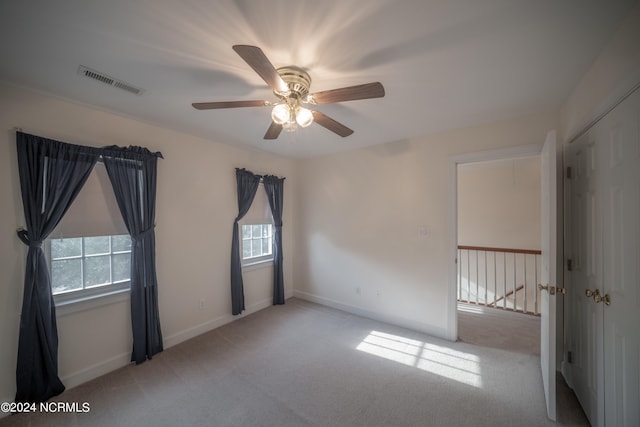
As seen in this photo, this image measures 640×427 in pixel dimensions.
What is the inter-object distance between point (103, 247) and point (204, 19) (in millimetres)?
2268

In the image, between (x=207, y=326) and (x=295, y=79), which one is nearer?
(x=295, y=79)

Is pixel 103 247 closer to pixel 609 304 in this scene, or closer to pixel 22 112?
pixel 22 112

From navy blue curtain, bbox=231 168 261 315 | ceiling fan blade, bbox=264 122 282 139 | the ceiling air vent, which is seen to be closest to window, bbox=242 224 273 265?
navy blue curtain, bbox=231 168 261 315

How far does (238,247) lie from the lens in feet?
11.0

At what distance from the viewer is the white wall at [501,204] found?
417 cm

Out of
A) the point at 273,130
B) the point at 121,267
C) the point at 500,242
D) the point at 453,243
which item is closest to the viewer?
the point at 273,130

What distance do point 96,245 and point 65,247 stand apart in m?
0.20

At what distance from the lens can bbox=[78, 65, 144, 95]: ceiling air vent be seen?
1669 millimetres

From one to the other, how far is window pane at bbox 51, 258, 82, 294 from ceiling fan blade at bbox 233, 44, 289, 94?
2.38 metres

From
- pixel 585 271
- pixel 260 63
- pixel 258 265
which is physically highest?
pixel 260 63

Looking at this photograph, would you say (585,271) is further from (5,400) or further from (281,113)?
(5,400)

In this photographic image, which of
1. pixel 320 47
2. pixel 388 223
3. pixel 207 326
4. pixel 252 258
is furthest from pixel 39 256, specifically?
pixel 388 223

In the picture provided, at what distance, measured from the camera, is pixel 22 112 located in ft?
6.11

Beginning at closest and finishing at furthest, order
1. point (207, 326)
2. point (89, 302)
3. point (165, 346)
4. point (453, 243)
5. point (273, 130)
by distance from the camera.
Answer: point (273, 130)
point (89, 302)
point (165, 346)
point (453, 243)
point (207, 326)
